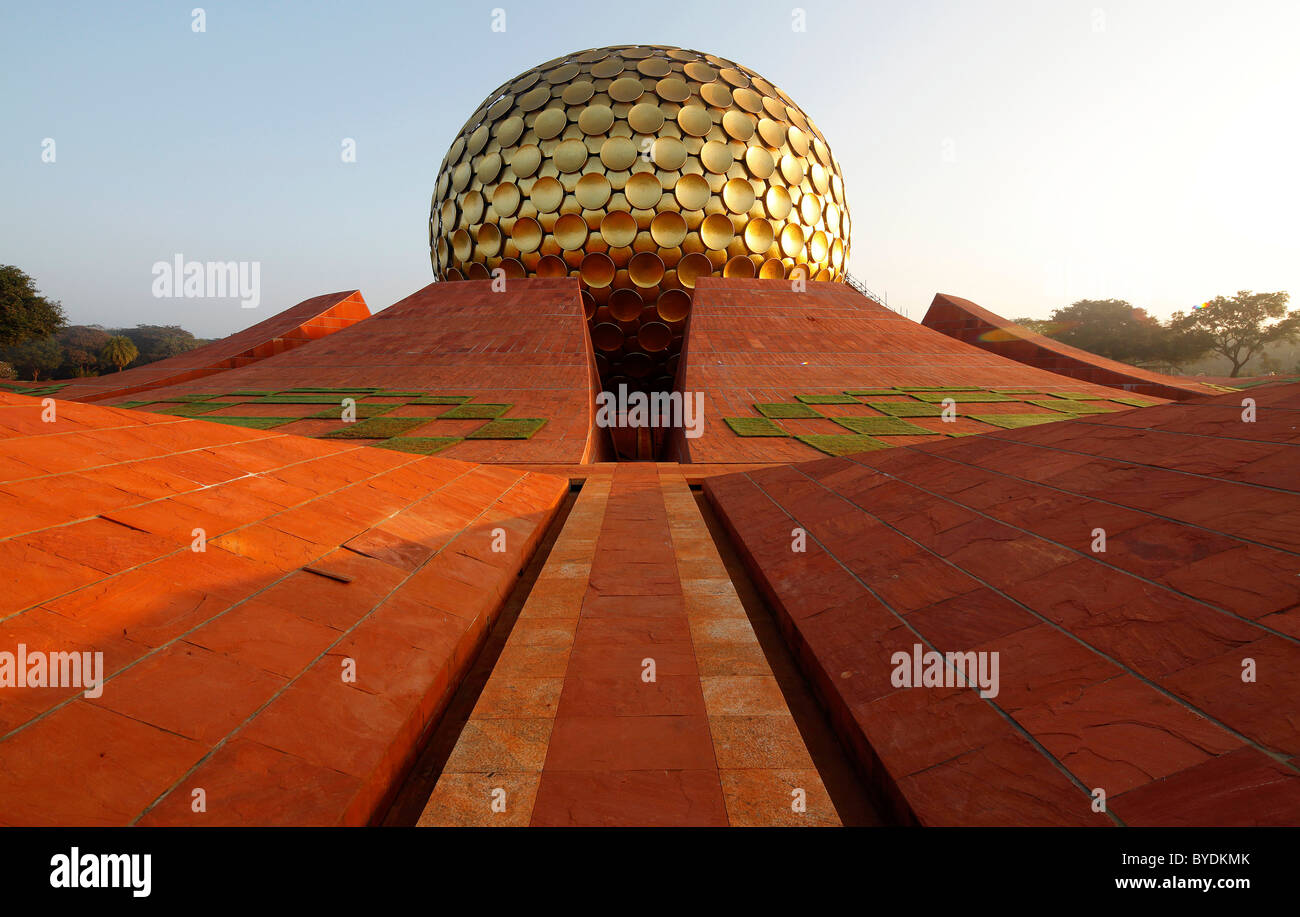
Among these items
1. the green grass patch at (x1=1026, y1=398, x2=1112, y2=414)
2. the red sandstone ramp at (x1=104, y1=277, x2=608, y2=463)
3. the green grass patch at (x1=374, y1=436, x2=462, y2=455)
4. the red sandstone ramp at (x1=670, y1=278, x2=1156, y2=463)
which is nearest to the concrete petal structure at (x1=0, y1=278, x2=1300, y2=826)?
the green grass patch at (x1=374, y1=436, x2=462, y2=455)

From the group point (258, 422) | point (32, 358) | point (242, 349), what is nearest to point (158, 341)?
point (32, 358)

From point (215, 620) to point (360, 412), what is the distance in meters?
10.7

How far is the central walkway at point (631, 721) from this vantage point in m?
2.82

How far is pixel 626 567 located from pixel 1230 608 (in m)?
4.11

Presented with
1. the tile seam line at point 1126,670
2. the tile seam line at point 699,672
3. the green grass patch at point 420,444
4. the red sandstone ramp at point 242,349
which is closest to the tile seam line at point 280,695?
the tile seam line at point 699,672

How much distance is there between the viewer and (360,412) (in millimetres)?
13461

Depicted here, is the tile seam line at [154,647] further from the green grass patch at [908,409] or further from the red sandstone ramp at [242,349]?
the red sandstone ramp at [242,349]

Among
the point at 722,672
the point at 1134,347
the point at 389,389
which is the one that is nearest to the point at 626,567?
the point at 722,672

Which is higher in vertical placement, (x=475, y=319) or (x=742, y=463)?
(x=475, y=319)

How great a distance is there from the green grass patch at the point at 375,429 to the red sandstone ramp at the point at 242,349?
32.2 ft

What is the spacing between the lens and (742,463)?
35.5ft

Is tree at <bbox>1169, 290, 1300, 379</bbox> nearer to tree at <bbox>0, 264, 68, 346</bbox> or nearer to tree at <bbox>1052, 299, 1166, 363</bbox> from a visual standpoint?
tree at <bbox>1052, 299, 1166, 363</bbox>

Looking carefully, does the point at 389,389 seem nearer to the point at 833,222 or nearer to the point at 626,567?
the point at 626,567
